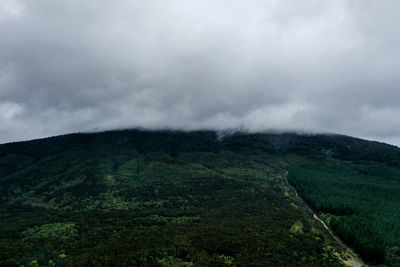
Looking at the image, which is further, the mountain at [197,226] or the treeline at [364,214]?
the treeline at [364,214]

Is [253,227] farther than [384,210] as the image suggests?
No

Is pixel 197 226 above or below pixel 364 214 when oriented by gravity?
above

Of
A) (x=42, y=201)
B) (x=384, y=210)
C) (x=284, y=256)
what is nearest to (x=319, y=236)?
(x=284, y=256)

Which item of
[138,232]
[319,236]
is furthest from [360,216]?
[138,232]

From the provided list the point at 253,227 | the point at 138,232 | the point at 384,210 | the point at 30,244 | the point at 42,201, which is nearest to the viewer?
the point at 30,244

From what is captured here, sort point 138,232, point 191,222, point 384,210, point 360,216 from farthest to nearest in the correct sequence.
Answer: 1. point 384,210
2. point 360,216
3. point 191,222
4. point 138,232

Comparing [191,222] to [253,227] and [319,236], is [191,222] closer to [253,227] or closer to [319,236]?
[253,227]

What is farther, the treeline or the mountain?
the treeline

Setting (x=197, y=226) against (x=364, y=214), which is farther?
(x=364, y=214)

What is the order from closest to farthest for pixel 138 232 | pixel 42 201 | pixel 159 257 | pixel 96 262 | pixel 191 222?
pixel 96 262
pixel 159 257
pixel 138 232
pixel 191 222
pixel 42 201
